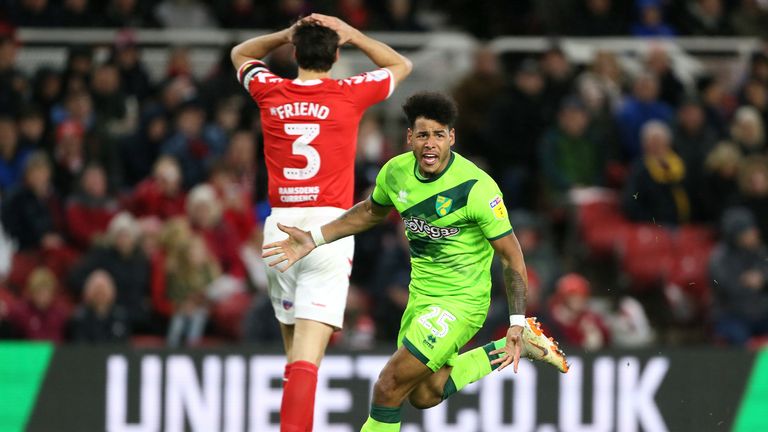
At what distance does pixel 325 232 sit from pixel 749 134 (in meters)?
8.71

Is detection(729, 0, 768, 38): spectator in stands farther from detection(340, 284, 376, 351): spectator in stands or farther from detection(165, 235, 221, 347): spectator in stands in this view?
detection(165, 235, 221, 347): spectator in stands

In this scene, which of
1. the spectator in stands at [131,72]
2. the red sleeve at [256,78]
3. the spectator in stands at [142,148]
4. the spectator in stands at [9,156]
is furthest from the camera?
the spectator in stands at [131,72]

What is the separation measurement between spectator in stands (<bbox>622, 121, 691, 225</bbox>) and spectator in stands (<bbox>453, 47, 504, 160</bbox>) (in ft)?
5.65

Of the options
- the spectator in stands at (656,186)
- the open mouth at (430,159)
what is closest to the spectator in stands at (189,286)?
the spectator in stands at (656,186)

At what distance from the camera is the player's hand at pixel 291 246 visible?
9651mm

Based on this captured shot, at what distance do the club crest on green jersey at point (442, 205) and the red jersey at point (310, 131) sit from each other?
865mm

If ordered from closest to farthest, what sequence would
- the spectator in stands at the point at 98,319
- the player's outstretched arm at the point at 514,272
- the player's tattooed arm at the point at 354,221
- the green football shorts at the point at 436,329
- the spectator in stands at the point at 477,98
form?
the player's outstretched arm at the point at 514,272
the green football shorts at the point at 436,329
the player's tattooed arm at the point at 354,221
the spectator in stands at the point at 98,319
the spectator in stands at the point at 477,98

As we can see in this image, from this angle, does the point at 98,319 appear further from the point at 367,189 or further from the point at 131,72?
the point at 131,72

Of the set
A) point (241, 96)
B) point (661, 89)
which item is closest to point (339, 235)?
point (241, 96)

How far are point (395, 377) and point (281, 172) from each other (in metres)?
1.53

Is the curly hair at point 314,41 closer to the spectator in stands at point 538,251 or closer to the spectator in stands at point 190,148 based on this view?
the spectator in stands at point 538,251

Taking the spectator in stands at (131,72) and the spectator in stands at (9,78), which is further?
the spectator in stands at (131,72)

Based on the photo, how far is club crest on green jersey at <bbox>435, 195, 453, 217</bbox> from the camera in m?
9.61

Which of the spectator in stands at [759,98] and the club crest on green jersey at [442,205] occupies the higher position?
the spectator in stands at [759,98]
